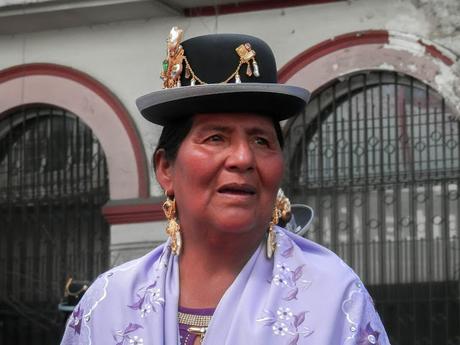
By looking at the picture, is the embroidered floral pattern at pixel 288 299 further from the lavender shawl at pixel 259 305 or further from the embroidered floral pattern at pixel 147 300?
the embroidered floral pattern at pixel 147 300

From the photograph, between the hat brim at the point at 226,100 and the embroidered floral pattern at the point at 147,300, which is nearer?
the hat brim at the point at 226,100

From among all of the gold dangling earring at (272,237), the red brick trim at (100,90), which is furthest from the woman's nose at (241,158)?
the red brick trim at (100,90)

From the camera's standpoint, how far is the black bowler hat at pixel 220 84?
316 cm

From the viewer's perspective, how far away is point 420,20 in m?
9.27

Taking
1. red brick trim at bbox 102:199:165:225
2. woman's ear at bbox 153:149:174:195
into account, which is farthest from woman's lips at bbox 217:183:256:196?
red brick trim at bbox 102:199:165:225

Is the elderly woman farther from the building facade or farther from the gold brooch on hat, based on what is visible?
the building facade

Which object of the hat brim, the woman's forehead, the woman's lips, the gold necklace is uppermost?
the hat brim

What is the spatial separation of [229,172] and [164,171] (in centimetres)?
28

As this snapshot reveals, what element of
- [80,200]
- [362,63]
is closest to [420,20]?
[362,63]

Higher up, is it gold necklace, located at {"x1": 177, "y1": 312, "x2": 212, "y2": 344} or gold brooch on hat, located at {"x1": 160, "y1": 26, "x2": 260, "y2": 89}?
gold brooch on hat, located at {"x1": 160, "y1": 26, "x2": 260, "y2": 89}

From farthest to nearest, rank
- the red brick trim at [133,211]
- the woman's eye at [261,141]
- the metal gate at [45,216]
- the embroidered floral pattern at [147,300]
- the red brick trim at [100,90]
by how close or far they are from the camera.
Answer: the metal gate at [45,216]
the red brick trim at [100,90]
the red brick trim at [133,211]
the embroidered floral pattern at [147,300]
the woman's eye at [261,141]

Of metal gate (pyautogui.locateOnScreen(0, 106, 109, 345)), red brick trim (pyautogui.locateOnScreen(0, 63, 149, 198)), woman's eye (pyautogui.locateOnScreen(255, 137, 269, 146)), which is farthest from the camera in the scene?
metal gate (pyautogui.locateOnScreen(0, 106, 109, 345))

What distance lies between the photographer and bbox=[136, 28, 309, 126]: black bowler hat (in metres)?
3.16

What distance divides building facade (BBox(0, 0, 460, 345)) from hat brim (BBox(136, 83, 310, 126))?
611cm
